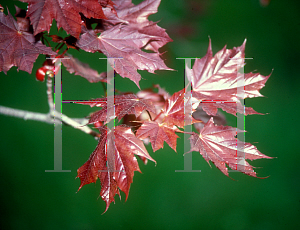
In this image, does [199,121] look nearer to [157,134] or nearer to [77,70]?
[157,134]

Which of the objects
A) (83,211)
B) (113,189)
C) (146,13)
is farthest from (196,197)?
(146,13)

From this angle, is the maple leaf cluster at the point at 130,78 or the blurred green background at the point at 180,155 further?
the blurred green background at the point at 180,155

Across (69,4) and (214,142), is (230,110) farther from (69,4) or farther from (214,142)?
(69,4)

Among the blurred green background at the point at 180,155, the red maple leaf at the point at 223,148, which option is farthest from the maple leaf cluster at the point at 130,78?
the blurred green background at the point at 180,155

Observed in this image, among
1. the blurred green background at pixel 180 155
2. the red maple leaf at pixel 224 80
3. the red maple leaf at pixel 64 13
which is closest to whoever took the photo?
the red maple leaf at pixel 64 13

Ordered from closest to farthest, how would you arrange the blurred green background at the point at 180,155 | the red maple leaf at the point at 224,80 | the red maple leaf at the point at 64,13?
1. the red maple leaf at the point at 64,13
2. the red maple leaf at the point at 224,80
3. the blurred green background at the point at 180,155

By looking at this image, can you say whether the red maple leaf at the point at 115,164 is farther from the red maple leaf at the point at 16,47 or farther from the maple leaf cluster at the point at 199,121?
the red maple leaf at the point at 16,47

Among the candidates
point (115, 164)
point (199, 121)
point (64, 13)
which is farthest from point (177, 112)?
point (64, 13)
